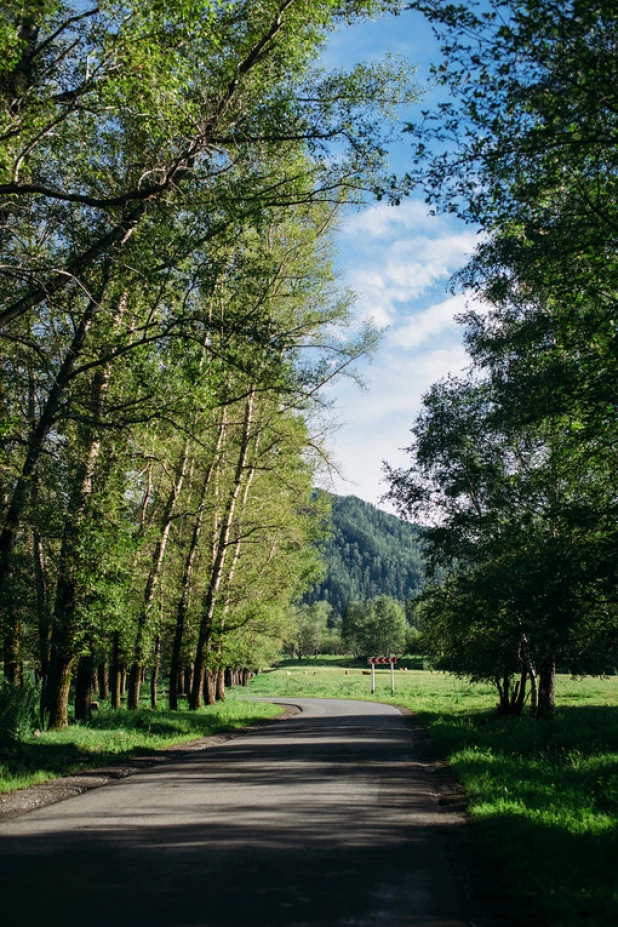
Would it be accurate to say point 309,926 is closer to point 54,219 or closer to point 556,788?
point 556,788

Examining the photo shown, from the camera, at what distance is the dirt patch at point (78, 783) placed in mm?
7676

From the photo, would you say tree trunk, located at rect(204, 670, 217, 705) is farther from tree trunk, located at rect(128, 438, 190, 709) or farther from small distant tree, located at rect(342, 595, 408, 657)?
small distant tree, located at rect(342, 595, 408, 657)

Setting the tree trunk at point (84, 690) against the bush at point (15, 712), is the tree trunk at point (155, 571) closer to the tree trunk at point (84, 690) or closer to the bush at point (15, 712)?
the tree trunk at point (84, 690)

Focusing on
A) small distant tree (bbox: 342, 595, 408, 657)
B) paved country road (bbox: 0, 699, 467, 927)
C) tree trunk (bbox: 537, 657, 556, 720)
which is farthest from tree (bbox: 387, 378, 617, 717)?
small distant tree (bbox: 342, 595, 408, 657)

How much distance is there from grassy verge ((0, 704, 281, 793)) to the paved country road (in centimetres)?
140

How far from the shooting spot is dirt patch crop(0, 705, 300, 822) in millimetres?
7676

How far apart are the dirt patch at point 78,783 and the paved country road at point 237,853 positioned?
272mm

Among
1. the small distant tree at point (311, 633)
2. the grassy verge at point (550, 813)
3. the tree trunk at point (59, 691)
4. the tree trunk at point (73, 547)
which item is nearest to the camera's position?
the grassy verge at point (550, 813)

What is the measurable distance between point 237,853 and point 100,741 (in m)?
8.21

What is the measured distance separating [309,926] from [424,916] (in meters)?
0.75

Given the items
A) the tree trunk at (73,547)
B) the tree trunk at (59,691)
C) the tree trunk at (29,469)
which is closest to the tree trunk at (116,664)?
the tree trunk at (59,691)

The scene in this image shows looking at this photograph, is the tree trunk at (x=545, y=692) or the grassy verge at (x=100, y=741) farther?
the tree trunk at (x=545, y=692)

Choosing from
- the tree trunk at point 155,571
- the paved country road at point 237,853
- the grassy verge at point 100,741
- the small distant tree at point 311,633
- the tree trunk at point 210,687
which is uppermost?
the tree trunk at point 155,571

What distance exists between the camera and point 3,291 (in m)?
11.4
